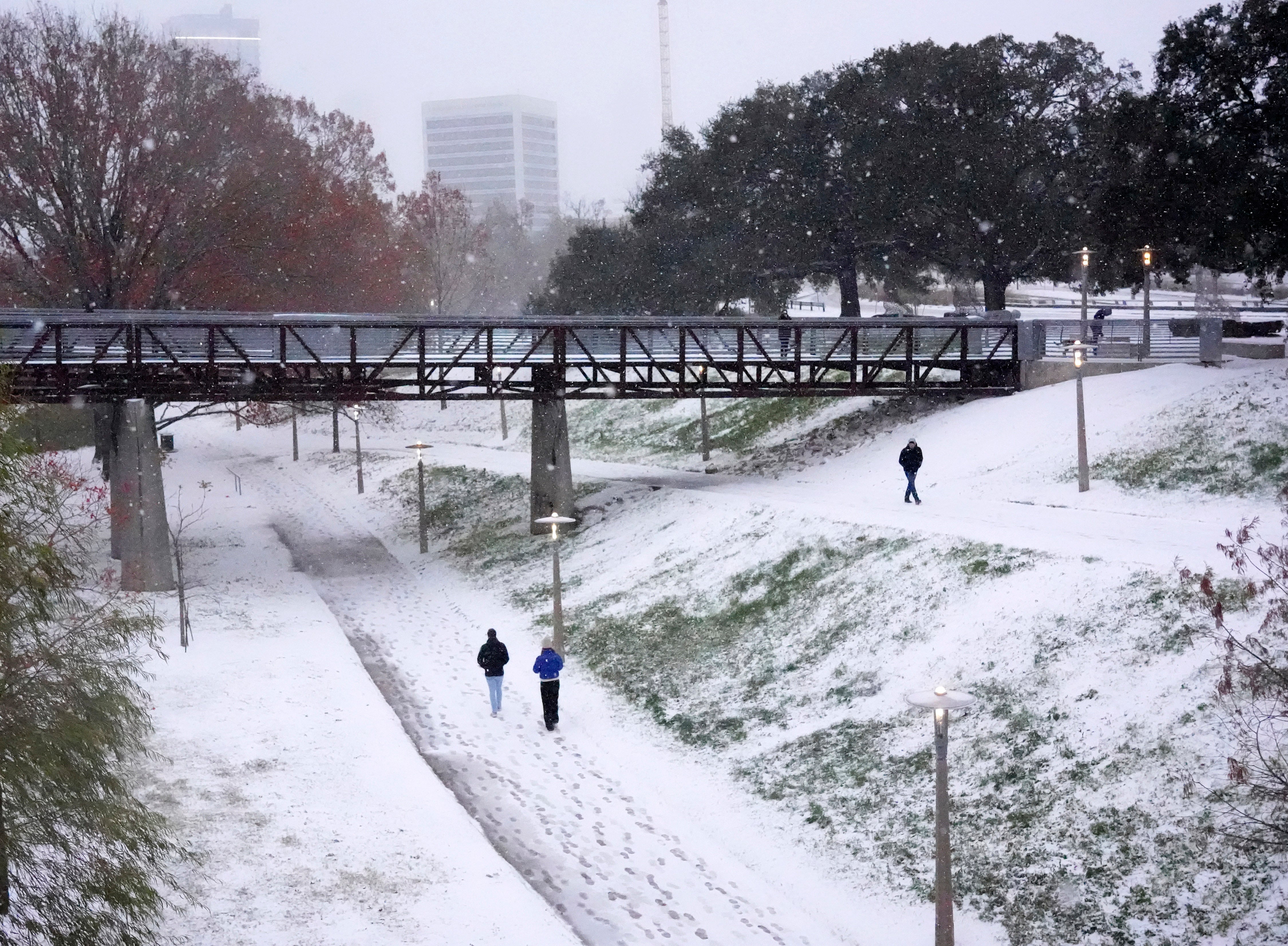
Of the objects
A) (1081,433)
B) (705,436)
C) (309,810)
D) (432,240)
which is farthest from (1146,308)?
(432,240)

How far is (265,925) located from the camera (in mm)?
14086

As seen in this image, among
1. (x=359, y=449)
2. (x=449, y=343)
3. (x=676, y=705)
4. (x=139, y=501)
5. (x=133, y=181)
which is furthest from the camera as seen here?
(x=359, y=449)

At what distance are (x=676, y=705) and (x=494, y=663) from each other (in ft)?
12.7

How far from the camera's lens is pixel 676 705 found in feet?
76.9

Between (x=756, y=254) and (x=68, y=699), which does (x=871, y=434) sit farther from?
(x=68, y=699)

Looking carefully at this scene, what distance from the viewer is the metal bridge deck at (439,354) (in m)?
32.1

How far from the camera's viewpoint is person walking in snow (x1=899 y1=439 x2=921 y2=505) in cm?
2941

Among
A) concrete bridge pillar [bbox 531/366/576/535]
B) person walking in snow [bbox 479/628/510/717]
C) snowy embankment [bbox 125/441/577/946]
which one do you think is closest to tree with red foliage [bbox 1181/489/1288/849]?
snowy embankment [bbox 125/441/577/946]

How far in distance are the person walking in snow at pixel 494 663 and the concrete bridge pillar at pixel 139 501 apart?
14359mm

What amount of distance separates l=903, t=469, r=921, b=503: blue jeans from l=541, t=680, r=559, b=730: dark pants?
11789 mm

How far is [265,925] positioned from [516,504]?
29.4 m

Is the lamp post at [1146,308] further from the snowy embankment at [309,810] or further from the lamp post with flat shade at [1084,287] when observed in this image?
the snowy embankment at [309,810]

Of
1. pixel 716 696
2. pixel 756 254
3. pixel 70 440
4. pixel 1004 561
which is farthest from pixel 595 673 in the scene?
pixel 70 440

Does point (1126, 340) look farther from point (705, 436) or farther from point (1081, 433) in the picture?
point (705, 436)
